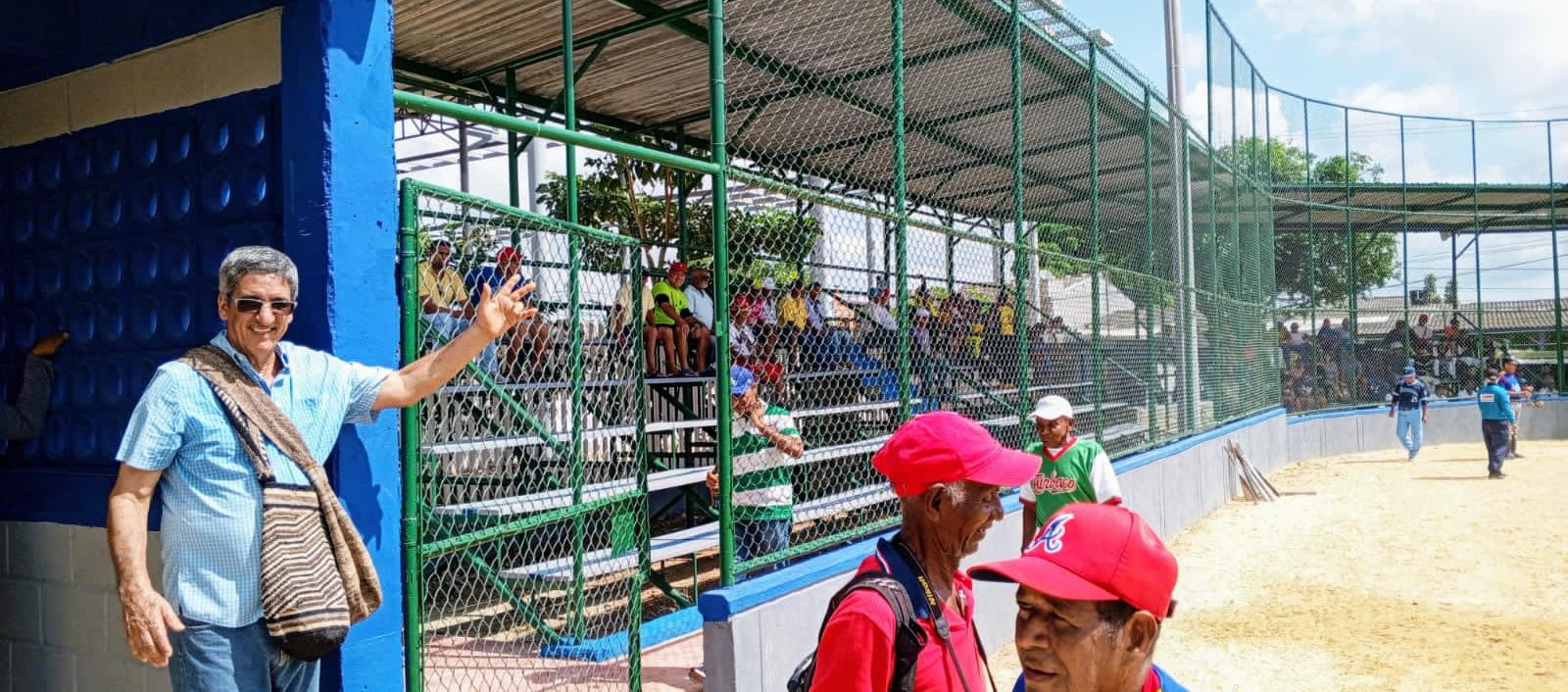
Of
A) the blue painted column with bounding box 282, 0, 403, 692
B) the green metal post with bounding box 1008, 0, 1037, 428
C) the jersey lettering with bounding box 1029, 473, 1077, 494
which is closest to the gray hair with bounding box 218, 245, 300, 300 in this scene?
the blue painted column with bounding box 282, 0, 403, 692

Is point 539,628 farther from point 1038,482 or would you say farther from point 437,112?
point 437,112

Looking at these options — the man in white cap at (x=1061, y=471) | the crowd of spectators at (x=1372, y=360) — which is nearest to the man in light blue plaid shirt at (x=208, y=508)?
the man in white cap at (x=1061, y=471)

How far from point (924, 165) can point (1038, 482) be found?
29.0ft

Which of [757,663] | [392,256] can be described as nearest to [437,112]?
[392,256]

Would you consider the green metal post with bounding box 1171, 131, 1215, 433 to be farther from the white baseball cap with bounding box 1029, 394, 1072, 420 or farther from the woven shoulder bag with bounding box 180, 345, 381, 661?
the woven shoulder bag with bounding box 180, 345, 381, 661

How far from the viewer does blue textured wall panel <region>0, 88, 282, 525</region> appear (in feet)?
11.1

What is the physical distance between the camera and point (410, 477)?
3.32m

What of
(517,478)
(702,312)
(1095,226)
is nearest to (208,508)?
(517,478)

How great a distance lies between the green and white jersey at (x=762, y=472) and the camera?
629 cm

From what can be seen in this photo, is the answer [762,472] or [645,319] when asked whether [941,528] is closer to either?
[762,472]

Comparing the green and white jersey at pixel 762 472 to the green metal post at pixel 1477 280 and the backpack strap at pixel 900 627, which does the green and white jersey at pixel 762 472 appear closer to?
the backpack strap at pixel 900 627

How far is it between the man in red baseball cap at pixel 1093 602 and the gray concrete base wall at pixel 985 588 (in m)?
2.67

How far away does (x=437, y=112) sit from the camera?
3330 mm

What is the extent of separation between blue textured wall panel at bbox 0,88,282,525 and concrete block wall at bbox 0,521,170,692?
0.10 metres
